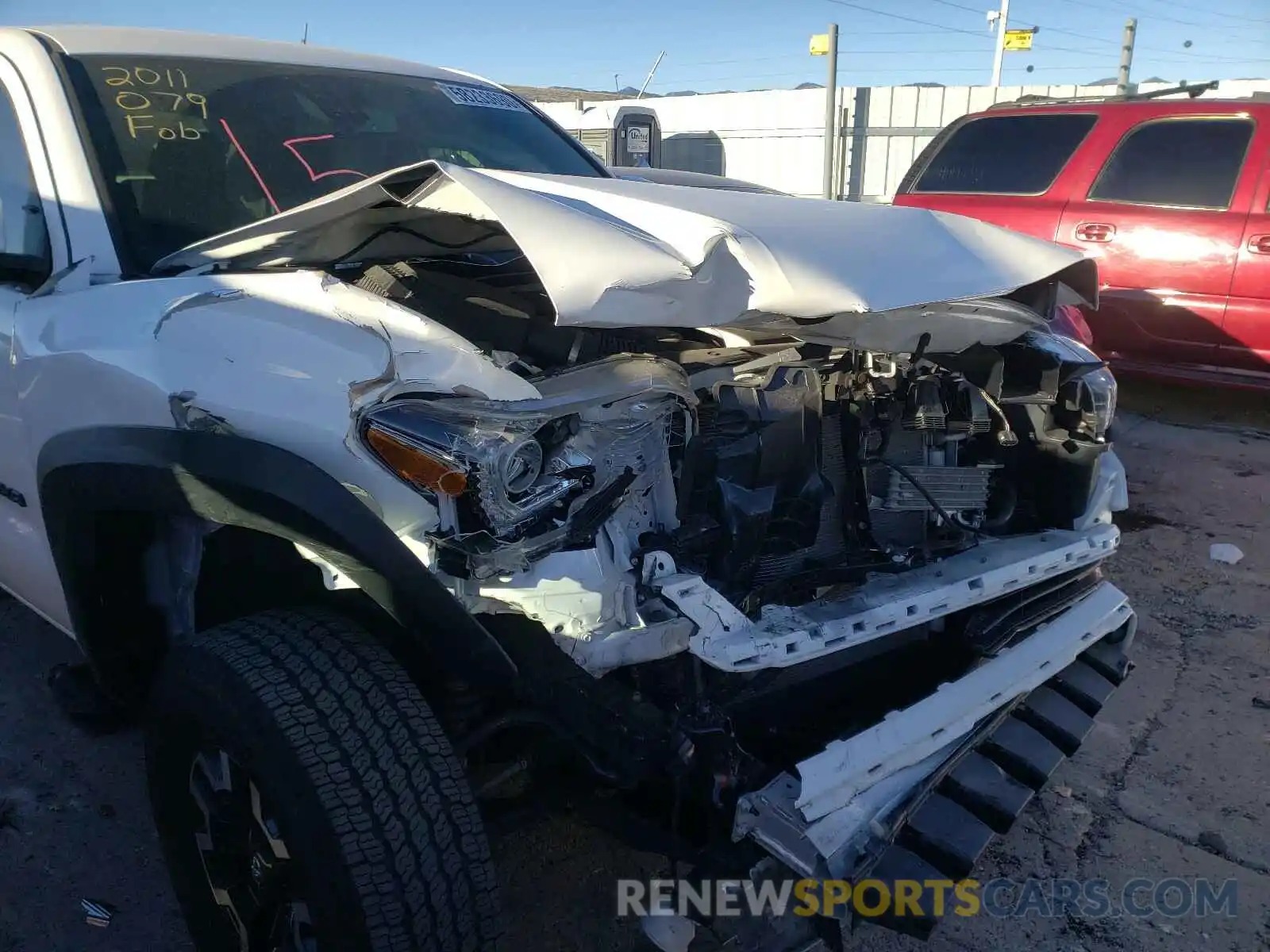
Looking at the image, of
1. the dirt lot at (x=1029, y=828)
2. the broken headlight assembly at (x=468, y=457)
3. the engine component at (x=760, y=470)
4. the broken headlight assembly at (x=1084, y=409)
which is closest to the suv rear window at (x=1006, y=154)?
the dirt lot at (x=1029, y=828)

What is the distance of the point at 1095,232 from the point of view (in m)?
6.03

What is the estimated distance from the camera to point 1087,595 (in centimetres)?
254

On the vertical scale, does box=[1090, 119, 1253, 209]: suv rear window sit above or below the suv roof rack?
below

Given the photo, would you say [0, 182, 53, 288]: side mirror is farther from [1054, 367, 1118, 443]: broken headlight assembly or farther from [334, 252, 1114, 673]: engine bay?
[1054, 367, 1118, 443]: broken headlight assembly

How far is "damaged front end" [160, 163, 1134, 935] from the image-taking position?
1.61 meters

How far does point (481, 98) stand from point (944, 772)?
2.85 metres

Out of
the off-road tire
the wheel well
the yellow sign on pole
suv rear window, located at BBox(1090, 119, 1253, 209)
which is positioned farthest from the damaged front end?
the yellow sign on pole

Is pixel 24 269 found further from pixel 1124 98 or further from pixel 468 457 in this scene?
pixel 1124 98

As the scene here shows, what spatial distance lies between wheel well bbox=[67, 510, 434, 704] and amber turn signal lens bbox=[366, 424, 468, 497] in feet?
1.31

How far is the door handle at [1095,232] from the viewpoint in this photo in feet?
19.6

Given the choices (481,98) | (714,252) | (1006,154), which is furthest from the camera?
(1006,154)

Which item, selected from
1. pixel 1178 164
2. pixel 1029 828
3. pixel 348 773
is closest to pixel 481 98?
pixel 348 773

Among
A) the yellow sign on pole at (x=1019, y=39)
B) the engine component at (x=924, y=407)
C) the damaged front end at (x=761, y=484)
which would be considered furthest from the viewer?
the yellow sign on pole at (x=1019, y=39)

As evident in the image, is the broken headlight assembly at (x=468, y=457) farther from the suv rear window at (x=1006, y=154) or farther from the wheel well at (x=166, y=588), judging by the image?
the suv rear window at (x=1006, y=154)
